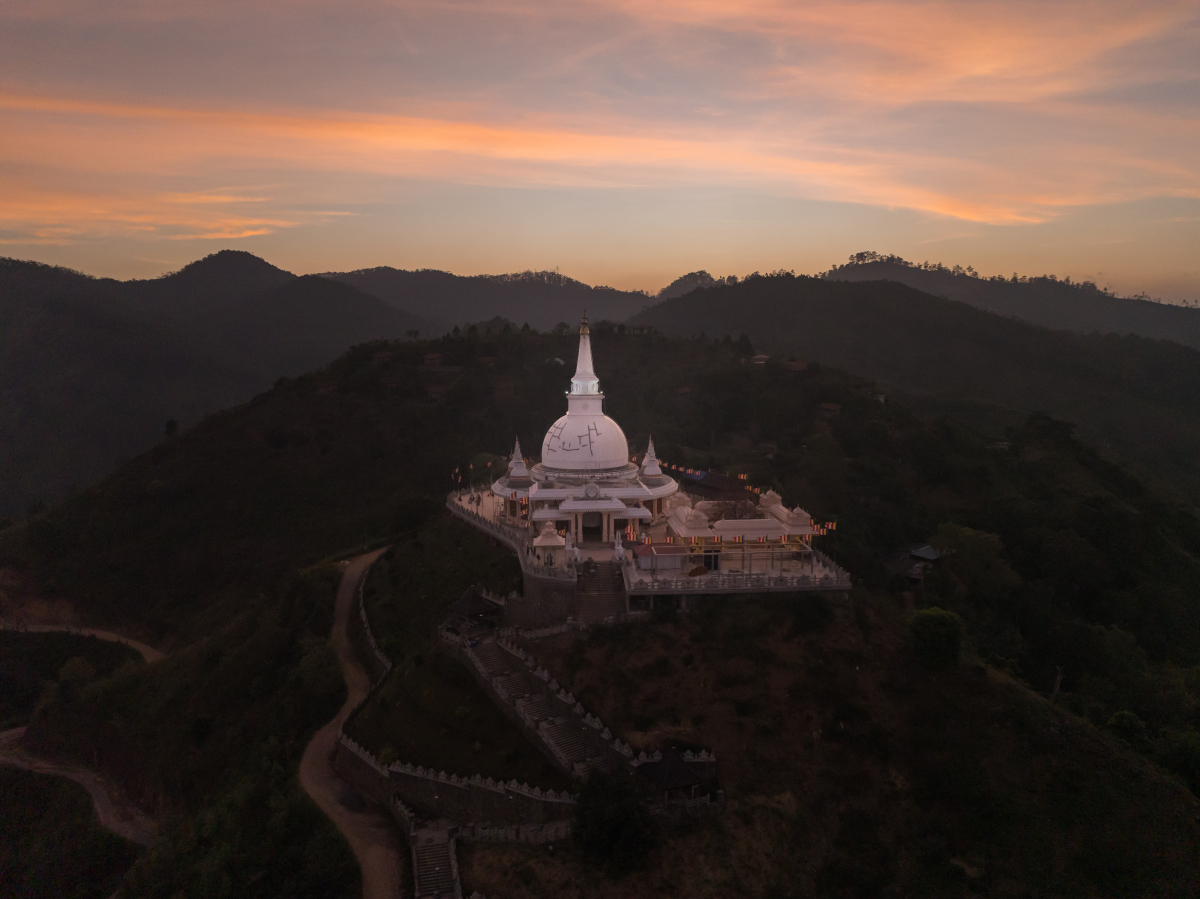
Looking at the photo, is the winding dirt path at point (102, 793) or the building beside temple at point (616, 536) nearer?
the building beside temple at point (616, 536)

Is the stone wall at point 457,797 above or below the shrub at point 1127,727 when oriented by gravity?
below

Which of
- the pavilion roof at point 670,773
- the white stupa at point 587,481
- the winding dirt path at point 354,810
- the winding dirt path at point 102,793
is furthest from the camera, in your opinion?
the winding dirt path at point 102,793

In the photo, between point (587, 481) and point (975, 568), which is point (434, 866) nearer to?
point (587, 481)

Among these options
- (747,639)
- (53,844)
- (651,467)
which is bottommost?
(53,844)

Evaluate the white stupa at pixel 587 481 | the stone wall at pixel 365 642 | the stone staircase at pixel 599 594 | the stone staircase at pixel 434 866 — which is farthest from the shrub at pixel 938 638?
the stone wall at pixel 365 642

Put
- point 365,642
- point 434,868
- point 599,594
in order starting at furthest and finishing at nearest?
1. point 365,642
2. point 599,594
3. point 434,868

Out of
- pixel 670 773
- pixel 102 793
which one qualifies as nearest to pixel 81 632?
pixel 102 793

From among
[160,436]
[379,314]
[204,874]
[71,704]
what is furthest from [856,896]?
[379,314]

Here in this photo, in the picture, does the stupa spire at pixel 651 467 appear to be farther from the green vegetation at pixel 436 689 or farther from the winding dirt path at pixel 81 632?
the winding dirt path at pixel 81 632
